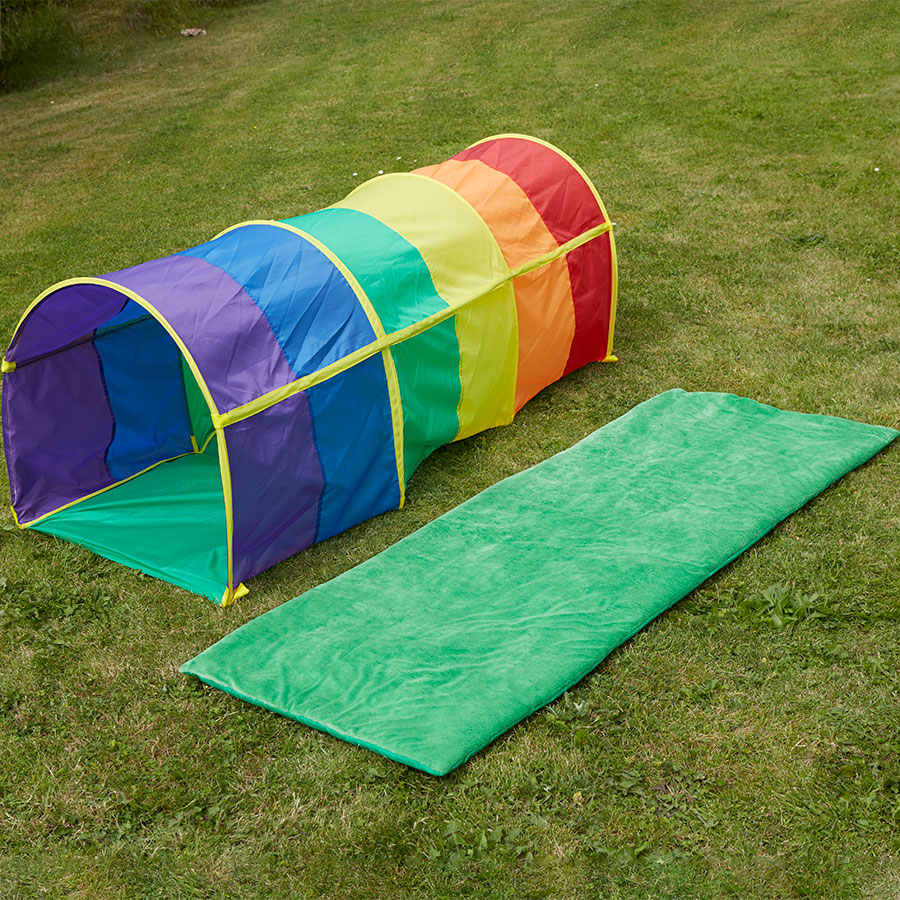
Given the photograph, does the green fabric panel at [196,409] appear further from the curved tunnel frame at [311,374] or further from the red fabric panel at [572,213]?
the red fabric panel at [572,213]

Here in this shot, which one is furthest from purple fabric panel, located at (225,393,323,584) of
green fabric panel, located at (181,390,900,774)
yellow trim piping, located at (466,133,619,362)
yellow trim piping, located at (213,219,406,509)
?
yellow trim piping, located at (466,133,619,362)

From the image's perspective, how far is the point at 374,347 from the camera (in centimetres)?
580

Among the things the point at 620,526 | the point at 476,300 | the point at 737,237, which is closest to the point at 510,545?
the point at 620,526

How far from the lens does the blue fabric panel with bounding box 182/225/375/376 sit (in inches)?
218

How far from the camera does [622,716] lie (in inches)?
171

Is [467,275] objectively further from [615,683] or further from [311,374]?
[615,683]

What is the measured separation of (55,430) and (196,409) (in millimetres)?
945

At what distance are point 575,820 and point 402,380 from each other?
9.38 feet

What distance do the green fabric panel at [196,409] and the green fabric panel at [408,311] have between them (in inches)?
48.8

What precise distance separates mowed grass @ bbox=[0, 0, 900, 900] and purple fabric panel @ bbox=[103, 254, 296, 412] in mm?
1018

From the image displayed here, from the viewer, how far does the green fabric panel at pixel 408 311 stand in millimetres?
6012

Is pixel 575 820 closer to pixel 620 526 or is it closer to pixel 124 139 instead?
pixel 620 526

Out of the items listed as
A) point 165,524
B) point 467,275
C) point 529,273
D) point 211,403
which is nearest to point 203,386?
point 211,403

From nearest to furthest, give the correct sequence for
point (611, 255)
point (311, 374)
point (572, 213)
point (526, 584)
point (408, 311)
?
point (526, 584), point (311, 374), point (408, 311), point (572, 213), point (611, 255)
